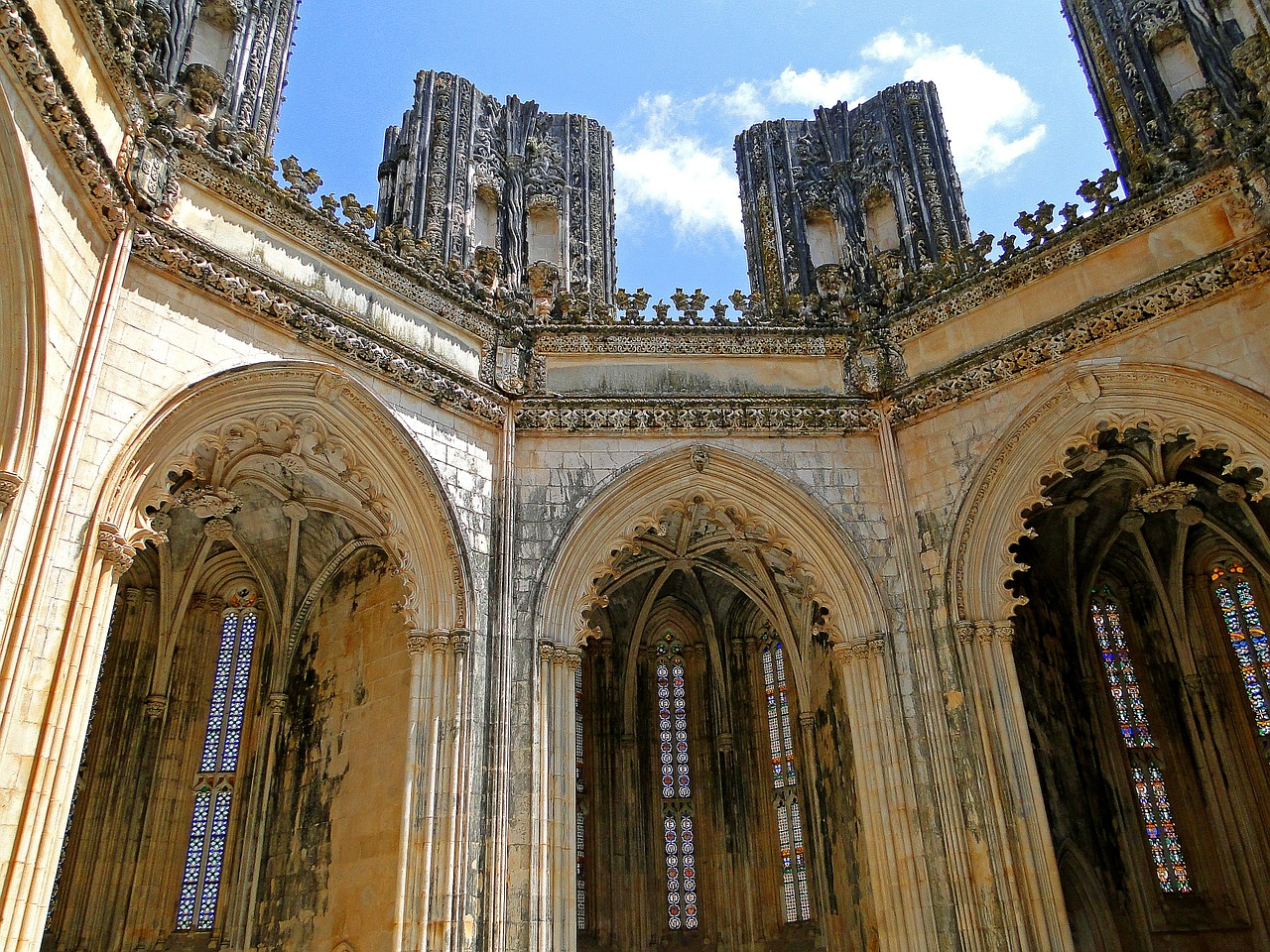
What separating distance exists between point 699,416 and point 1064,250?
17.1ft

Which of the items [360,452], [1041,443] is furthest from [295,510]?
[1041,443]

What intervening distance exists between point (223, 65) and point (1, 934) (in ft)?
41.0

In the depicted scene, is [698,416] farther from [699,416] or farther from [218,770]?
[218,770]

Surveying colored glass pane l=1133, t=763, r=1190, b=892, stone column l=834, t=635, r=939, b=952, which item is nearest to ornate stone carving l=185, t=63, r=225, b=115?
stone column l=834, t=635, r=939, b=952

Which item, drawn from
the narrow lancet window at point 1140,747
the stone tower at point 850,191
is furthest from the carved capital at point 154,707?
the narrow lancet window at point 1140,747

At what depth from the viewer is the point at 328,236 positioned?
13430mm

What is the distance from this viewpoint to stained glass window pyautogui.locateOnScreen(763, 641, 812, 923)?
1694 centimetres

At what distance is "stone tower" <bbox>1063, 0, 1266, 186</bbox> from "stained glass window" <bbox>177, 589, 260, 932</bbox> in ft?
47.6

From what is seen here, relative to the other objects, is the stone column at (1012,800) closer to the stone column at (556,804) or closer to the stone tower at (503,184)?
the stone column at (556,804)

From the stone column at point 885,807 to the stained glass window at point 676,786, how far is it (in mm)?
5462

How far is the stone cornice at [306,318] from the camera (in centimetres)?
1155

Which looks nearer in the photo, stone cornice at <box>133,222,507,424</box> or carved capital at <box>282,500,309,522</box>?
stone cornice at <box>133,222,507,424</box>

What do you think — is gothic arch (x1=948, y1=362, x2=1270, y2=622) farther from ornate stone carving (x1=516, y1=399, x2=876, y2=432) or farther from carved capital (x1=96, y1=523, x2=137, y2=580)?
carved capital (x1=96, y1=523, x2=137, y2=580)

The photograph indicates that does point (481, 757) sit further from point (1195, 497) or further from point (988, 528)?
point (1195, 497)
